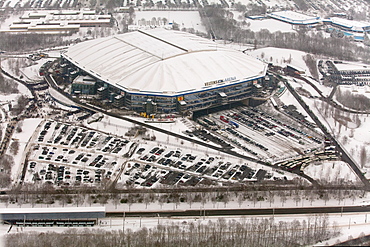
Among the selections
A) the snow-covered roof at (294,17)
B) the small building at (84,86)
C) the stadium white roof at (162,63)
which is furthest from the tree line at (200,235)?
the snow-covered roof at (294,17)

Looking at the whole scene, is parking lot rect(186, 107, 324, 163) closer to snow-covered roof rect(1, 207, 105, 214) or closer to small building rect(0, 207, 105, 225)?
snow-covered roof rect(1, 207, 105, 214)

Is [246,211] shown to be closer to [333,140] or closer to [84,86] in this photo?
[333,140]

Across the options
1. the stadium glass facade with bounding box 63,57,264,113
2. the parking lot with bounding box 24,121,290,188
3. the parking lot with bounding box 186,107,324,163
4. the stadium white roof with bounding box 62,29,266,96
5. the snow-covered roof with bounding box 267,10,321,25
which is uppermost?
the snow-covered roof with bounding box 267,10,321,25

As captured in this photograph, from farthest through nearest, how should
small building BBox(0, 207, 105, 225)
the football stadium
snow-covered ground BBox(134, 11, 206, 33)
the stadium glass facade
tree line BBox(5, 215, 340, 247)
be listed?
snow-covered ground BBox(134, 11, 206, 33), the football stadium, the stadium glass facade, small building BBox(0, 207, 105, 225), tree line BBox(5, 215, 340, 247)

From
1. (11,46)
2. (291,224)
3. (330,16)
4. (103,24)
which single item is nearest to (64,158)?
(291,224)

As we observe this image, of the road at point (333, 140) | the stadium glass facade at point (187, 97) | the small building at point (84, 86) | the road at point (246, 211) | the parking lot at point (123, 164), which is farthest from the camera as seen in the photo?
the small building at point (84, 86)

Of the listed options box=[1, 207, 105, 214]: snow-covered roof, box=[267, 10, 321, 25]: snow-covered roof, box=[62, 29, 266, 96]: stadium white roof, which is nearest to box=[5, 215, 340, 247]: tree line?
box=[1, 207, 105, 214]: snow-covered roof

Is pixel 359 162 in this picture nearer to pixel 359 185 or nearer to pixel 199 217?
pixel 359 185

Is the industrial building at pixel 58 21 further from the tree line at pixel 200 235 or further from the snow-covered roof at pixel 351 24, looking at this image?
the tree line at pixel 200 235

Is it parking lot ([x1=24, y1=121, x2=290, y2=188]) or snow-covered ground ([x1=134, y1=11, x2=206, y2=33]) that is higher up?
snow-covered ground ([x1=134, y1=11, x2=206, y2=33])
